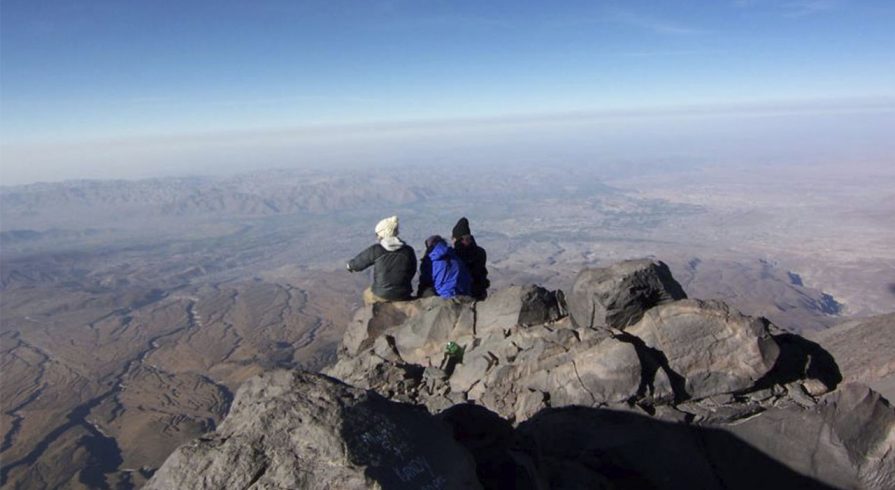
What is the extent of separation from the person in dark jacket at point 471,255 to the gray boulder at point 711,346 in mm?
6668

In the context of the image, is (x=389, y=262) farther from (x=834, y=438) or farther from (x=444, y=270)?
(x=834, y=438)

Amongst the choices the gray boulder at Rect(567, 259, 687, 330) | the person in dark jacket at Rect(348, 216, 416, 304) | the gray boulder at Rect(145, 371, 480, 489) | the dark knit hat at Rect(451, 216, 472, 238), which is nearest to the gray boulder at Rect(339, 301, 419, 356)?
the person in dark jacket at Rect(348, 216, 416, 304)

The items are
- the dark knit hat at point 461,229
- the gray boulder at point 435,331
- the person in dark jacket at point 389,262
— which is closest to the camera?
the gray boulder at point 435,331

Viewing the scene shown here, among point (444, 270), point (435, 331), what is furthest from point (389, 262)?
point (435, 331)

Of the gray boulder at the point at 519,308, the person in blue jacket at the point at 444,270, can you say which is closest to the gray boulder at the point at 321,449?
the gray boulder at the point at 519,308

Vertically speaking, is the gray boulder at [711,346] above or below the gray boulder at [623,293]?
below

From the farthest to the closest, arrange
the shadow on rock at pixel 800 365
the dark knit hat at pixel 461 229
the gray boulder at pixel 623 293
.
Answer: the dark knit hat at pixel 461 229 < the gray boulder at pixel 623 293 < the shadow on rock at pixel 800 365

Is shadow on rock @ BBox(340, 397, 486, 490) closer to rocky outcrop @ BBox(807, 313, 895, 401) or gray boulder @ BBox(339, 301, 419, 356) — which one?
rocky outcrop @ BBox(807, 313, 895, 401)

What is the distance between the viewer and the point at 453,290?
565 inches

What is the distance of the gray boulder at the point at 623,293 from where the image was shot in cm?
998

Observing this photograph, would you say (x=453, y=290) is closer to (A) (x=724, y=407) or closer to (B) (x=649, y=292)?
(B) (x=649, y=292)

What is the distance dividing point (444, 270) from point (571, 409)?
666 centimetres

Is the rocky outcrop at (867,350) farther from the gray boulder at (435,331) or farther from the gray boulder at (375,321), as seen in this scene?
the gray boulder at (375,321)

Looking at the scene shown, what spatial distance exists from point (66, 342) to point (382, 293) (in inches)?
6168
